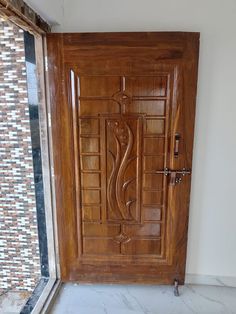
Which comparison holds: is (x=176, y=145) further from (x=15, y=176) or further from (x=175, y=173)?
(x=15, y=176)

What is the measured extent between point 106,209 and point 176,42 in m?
1.25

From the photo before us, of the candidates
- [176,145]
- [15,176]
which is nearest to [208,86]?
[176,145]

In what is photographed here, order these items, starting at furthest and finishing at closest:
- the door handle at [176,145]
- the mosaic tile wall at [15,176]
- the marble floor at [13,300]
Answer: the marble floor at [13,300] → the mosaic tile wall at [15,176] → the door handle at [176,145]

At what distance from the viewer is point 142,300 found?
6.31 ft

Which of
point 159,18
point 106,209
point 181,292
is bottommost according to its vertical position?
point 181,292

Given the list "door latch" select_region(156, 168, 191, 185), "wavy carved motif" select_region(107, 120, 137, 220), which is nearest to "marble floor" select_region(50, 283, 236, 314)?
"wavy carved motif" select_region(107, 120, 137, 220)

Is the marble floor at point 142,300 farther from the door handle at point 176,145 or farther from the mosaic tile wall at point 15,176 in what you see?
the door handle at point 176,145

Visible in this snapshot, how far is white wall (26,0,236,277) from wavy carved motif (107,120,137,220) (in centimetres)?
48

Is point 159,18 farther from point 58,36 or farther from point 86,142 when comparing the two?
point 86,142

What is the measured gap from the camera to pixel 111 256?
6.56 ft

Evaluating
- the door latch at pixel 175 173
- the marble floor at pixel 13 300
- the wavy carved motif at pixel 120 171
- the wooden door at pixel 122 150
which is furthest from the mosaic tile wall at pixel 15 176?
the door latch at pixel 175 173

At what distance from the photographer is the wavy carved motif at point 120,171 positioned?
179 cm

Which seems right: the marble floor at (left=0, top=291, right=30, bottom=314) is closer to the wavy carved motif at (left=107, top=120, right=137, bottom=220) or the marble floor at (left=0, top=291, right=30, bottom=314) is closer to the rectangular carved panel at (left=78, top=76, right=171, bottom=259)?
the rectangular carved panel at (left=78, top=76, right=171, bottom=259)

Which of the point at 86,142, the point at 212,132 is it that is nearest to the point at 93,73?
the point at 86,142
